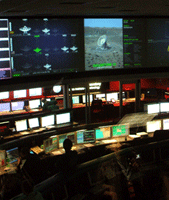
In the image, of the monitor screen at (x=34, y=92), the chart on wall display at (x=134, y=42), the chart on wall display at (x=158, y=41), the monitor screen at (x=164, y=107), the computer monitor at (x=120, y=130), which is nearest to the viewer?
the computer monitor at (x=120, y=130)

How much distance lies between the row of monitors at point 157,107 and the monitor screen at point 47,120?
8.52ft

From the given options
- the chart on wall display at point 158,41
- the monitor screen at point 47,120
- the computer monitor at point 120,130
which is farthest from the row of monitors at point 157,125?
the chart on wall display at point 158,41

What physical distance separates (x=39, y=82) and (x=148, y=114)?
10.9 feet

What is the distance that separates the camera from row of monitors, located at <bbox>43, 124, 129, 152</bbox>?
20.6 ft

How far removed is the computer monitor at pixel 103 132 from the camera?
680cm

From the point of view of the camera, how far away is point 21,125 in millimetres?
7805

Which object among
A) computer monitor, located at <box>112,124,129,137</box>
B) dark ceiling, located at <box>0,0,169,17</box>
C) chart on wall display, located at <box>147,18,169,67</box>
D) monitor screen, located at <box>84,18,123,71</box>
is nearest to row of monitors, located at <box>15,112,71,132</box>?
monitor screen, located at <box>84,18,123,71</box>

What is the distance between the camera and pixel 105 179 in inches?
116

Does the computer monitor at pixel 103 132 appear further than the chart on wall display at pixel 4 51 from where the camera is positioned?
No

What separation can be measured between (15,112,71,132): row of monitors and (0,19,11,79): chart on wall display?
1.40 metres

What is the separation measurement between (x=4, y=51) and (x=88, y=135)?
3.38m

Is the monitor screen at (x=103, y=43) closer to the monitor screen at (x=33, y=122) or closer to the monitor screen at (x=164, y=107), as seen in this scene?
the monitor screen at (x=164, y=107)

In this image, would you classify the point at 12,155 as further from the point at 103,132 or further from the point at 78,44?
the point at 78,44

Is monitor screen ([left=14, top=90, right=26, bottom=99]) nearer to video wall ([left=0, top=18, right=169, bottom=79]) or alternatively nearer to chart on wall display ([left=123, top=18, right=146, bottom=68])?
video wall ([left=0, top=18, right=169, bottom=79])
